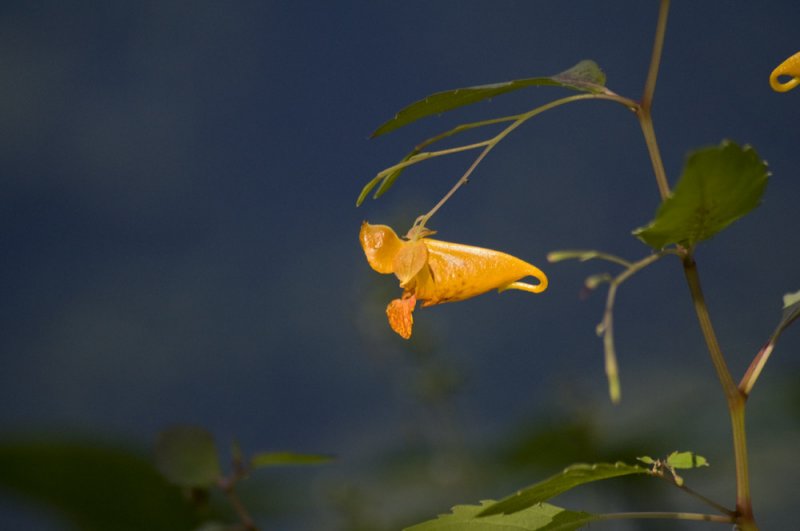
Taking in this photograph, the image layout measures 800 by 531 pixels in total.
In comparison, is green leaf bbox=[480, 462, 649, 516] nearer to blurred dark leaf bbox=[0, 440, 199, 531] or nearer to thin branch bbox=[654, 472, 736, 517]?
thin branch bbox=[654, 472, 736, 517]

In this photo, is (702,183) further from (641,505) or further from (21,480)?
(21,480)

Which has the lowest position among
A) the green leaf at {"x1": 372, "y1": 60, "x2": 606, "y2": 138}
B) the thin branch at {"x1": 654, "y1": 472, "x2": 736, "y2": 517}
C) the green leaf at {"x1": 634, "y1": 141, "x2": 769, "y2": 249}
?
the thin branch at {"x1": 654, "y1": 472, "x2": 736, "y2": 517}

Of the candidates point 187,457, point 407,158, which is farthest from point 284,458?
point 407,158

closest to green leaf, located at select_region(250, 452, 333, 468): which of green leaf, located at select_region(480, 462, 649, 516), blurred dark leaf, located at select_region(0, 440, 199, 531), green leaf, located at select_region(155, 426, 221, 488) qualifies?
green leaf, located at select_region(155, 426, 221, 488)

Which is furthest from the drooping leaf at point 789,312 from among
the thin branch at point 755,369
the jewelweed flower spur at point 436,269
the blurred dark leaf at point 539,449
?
the blurred dark leaf at point 539,449

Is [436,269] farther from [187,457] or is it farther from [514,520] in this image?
[187,457]

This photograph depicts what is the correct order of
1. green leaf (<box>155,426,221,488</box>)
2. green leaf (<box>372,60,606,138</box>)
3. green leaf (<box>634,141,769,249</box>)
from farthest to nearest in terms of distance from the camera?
green leaf (<box>155,426,221,488</box>)
green leaf (<box>372,60,606,138</box>)
green leaf (<box>634,141,769,249</box>)

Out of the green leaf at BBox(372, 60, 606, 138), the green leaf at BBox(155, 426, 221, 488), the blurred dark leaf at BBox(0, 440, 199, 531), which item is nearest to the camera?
the green leaf at BBox(372, 60, 606, 138)
